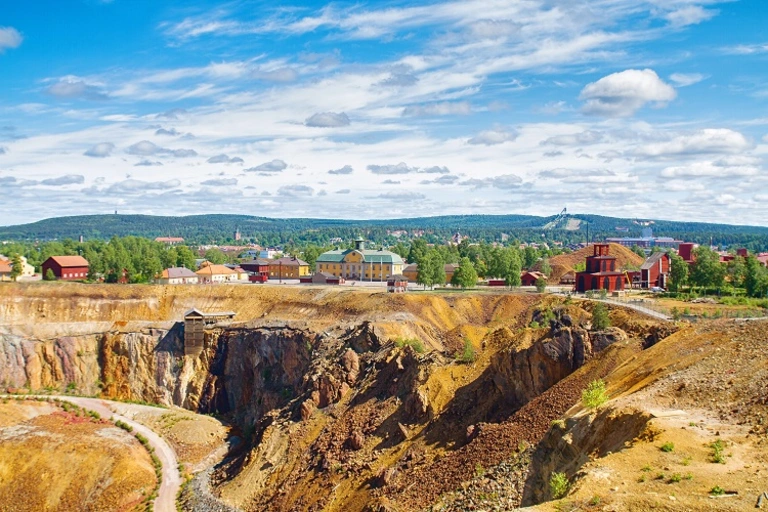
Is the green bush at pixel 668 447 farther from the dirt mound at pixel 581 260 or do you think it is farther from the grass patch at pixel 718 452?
the dirt mound at pixel 581 260

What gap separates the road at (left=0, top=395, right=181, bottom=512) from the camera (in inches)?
2354

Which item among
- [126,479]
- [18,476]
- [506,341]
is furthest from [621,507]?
[18,476]

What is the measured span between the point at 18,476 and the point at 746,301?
232ft

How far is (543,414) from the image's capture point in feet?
137

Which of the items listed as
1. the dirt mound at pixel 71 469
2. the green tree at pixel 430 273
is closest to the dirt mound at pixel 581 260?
the green tree at pixel 430 273

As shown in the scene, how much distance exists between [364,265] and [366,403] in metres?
75.5

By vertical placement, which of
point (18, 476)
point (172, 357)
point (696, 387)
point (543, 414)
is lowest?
point (18, 476)

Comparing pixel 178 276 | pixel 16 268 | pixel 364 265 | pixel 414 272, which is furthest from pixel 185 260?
pixel 414 272

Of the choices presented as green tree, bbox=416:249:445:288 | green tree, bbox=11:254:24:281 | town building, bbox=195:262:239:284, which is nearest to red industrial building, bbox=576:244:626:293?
green tree, bbox=416:249:445:288

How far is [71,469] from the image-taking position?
6438 centimetres

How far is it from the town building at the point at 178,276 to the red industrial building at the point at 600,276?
70600 millimetres

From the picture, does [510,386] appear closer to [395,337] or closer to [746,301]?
[395,337]

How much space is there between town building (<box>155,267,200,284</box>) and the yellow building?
2308 centimetres

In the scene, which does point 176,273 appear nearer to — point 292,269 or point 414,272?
point 292,269
